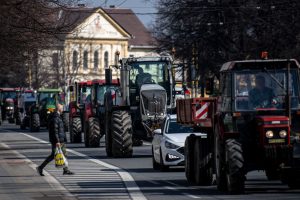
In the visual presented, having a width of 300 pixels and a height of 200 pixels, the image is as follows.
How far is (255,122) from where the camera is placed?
70.0 ft

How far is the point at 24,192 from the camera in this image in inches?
926

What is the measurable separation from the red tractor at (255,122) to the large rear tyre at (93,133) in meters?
21.3

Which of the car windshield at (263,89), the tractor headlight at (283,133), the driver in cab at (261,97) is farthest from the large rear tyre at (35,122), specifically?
the tractor headlight at (283,133)

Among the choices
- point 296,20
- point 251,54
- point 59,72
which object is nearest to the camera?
point 296,20

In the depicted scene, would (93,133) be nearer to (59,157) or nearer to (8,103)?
(59,157)

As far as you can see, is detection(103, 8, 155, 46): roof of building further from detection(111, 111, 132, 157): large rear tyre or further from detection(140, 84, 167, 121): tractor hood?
detection(111, 111, 132, 157): large rear tyre

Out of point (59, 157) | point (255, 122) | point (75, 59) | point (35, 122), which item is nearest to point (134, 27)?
point (75, 59)

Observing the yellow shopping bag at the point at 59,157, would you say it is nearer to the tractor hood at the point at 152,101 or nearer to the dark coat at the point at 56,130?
A: the dark coat at the point at 56,130

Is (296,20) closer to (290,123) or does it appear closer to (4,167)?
(4,167)

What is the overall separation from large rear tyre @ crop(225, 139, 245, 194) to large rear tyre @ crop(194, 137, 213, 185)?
268 centimetres

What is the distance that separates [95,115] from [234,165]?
25.2 meters

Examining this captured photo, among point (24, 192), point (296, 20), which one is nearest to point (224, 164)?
point (24, 192)

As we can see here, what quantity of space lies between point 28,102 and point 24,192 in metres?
56.1

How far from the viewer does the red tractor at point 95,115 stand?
4481 centimetres
